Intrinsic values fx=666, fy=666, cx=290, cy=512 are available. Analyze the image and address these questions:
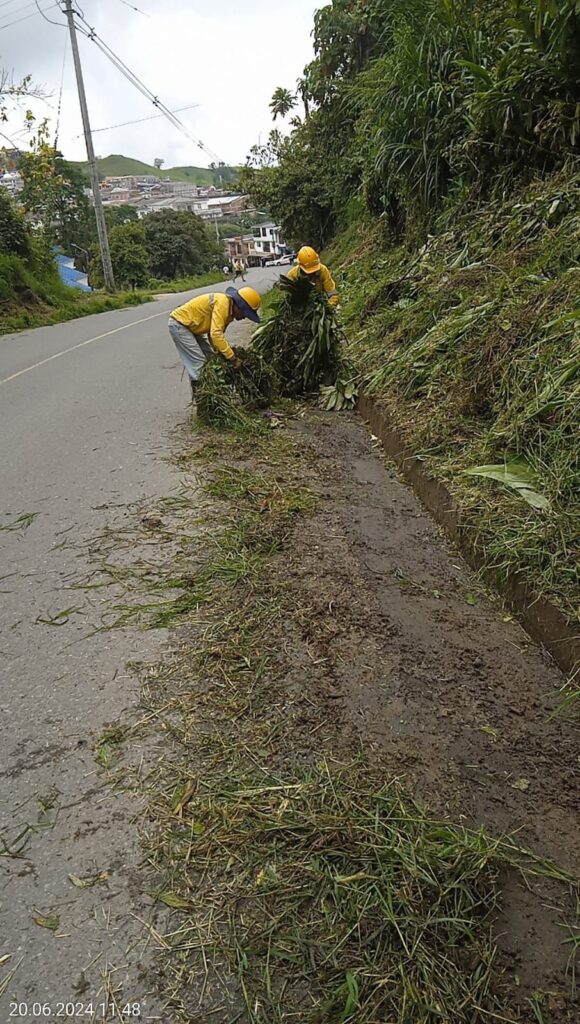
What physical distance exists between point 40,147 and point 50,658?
Result: 24.9 meters

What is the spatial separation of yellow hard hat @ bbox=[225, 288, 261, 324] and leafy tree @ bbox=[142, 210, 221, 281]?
52.5 metres

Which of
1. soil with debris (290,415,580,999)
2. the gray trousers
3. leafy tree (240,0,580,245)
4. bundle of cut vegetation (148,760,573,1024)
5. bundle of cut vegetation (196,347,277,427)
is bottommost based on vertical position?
soil with debris (290,415,580,999)

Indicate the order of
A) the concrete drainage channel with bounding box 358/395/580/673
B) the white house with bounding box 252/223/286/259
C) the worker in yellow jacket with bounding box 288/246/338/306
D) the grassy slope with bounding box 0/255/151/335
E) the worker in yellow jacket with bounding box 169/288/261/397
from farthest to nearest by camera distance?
1. the white house with bounding box 252/223/286/259
2. the grassy slope with bounding box 0/255/151/335
3. the worker in yellow jacket with bounding box 288/246/338/306
4. the worker in yellow jacket with bounding box 169/288/261/397
5. the concrete drainage channel with bounding box 358/395/580/673

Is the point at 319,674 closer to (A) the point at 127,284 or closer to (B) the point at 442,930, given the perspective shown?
(B) the point at 442,930

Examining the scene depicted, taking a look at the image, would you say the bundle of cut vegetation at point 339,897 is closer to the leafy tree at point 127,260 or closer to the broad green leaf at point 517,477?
the broad green leaf at point 517,477

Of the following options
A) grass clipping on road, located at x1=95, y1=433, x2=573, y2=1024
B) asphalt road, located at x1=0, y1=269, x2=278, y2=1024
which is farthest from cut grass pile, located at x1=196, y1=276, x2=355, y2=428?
grass clipping on road, located at x1=95, y1=433, x2=573, y2=1024

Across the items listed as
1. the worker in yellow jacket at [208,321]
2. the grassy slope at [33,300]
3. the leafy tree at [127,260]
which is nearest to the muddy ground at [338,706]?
the worker in yellow jacket at [208,321]

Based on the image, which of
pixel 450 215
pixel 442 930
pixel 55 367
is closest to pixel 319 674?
pixel 442 930

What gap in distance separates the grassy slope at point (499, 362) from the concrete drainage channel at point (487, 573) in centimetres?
7

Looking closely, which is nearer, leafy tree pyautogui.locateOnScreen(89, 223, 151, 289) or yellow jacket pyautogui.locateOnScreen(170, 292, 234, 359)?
yellow jacket pyautogui.locateOnScreen(170, 292, 234, 359)

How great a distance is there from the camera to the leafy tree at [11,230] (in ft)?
63.0

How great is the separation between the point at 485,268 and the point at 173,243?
55810mm

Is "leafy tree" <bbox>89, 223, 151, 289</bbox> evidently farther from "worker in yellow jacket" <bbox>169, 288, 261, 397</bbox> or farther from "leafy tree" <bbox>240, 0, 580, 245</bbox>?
"worker in yellow jacket" <bbox>169, 288, 261, 397</bbox>

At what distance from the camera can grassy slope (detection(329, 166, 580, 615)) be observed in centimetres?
315
